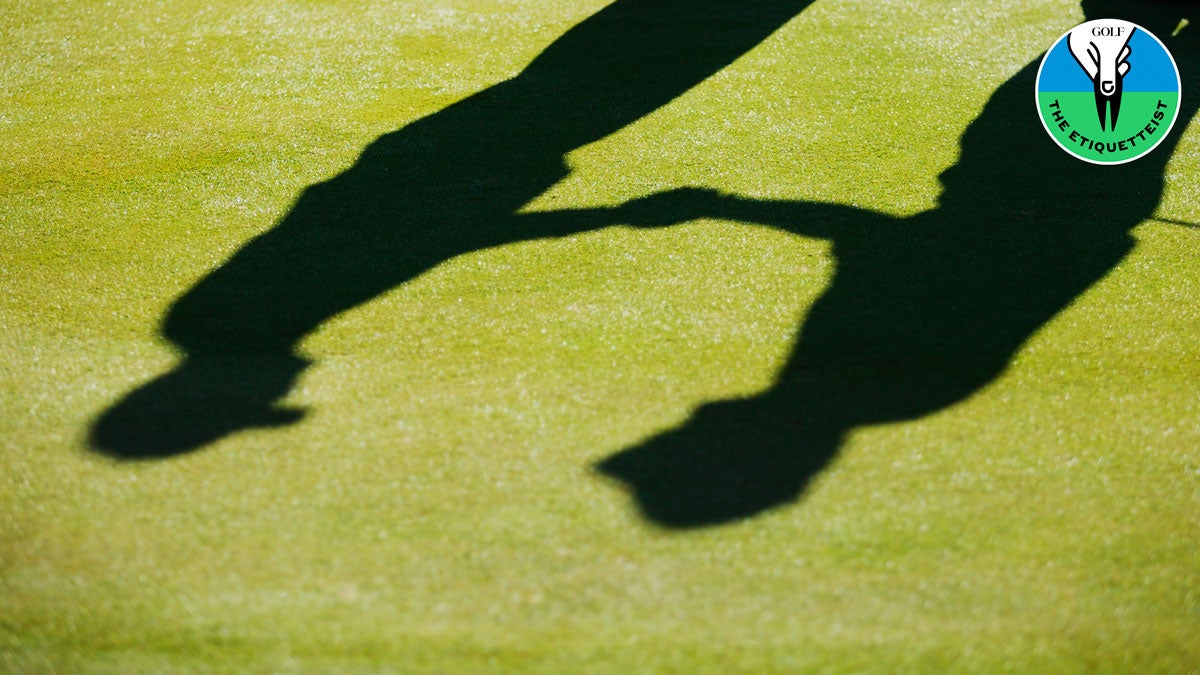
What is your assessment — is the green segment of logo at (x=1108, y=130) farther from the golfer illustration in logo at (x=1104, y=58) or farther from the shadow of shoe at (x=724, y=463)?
the shadow of shoe at (x=724, y=463)

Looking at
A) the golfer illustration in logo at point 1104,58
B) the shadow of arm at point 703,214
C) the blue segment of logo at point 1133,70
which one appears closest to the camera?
the shadow of arm at point 703,214

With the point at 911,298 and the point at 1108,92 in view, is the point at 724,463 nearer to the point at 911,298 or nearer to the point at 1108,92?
the point at 911,298

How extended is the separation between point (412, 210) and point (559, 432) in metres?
2.41

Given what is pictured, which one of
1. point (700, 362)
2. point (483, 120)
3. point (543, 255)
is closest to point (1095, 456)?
point (700, 362)

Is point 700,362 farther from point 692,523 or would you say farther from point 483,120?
point 483,120

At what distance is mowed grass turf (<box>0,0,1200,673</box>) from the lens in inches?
145

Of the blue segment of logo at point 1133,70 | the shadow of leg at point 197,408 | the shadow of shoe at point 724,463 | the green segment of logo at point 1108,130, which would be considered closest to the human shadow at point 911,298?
the shadow of shoe at point 724,463

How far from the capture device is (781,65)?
26.7 feet

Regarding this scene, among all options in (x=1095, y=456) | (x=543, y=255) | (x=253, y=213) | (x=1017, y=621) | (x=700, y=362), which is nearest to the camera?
(x=1017, y=621)

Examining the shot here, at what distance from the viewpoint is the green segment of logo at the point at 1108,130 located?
7.20 meters

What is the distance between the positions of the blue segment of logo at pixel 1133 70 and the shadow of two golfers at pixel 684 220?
201 mm

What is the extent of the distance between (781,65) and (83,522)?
245 inches

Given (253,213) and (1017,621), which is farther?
(253,213)

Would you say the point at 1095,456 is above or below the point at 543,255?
below
